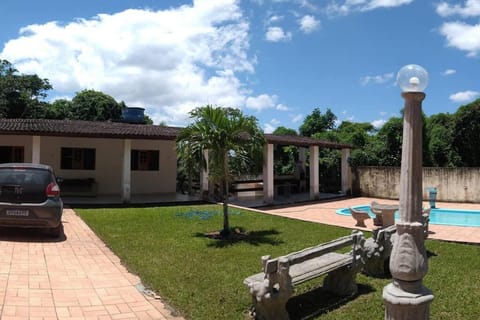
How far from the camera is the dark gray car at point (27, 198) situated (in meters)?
8.22

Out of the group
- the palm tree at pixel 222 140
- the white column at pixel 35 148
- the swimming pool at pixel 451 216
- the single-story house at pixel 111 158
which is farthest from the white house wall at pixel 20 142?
the swimming pool at pixel 451 216

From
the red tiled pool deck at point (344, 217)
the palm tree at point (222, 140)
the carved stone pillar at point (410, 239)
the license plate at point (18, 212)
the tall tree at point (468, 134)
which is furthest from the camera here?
the tall tree at point (468, 134)

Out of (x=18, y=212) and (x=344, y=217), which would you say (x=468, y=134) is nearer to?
(x=344, y=217)

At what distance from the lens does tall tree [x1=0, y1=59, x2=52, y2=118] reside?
1422 inches

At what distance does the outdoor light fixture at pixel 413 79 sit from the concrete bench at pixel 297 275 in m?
2.17

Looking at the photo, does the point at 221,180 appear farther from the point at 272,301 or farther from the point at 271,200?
the point at 271,200

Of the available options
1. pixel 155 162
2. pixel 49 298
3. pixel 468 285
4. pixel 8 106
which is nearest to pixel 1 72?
pixel 8 106

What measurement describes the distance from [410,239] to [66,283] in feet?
15.6

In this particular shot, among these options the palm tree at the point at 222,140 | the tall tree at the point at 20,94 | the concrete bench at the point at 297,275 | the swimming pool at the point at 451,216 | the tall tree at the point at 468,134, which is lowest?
the swimming pool at the point at 451,216

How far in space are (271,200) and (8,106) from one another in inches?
1163

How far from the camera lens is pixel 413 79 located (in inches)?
125

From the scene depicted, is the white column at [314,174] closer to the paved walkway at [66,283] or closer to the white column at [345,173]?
the white column at [345,173]

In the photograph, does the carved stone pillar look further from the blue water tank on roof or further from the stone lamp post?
the blue water tank on roof

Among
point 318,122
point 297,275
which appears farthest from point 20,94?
point 297,275
